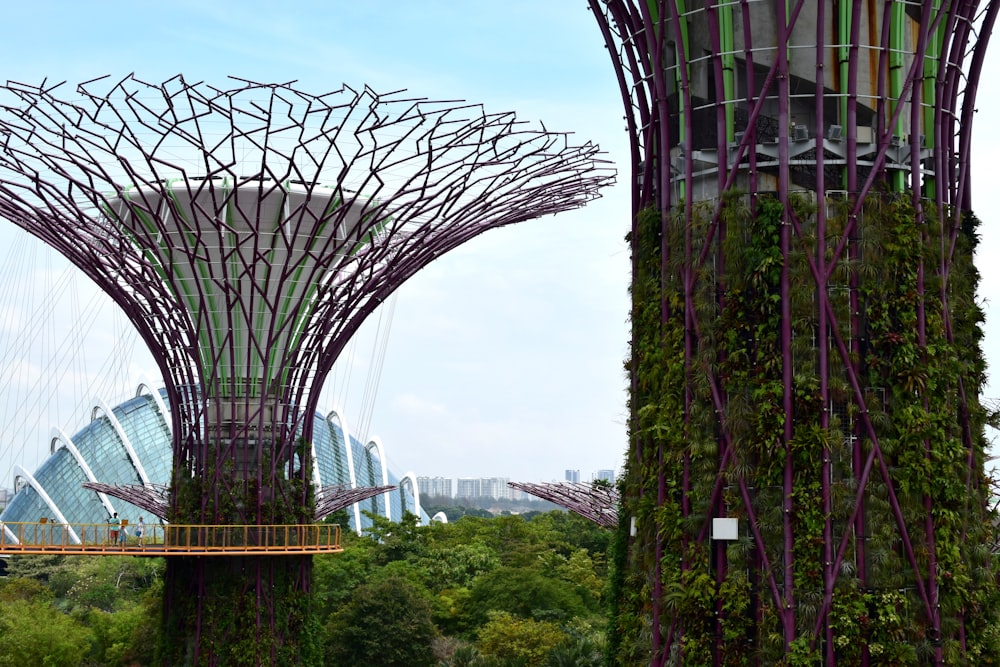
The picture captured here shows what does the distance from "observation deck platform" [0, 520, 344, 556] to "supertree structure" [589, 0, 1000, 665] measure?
15.6 meters

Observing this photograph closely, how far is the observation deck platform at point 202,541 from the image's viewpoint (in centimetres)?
3158

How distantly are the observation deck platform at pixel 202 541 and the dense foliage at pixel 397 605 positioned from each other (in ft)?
9.15

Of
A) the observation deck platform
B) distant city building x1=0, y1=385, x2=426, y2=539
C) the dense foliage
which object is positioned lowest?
the dense foliage

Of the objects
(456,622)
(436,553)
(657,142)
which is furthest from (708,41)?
(436,553)

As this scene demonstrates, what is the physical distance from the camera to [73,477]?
7106 cm

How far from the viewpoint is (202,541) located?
33781 mm

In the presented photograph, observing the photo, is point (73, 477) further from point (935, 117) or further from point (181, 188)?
point (935, 117)

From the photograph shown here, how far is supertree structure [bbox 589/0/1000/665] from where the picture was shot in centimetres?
1867

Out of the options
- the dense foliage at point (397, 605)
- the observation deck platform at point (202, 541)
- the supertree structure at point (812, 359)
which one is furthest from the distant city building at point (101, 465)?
the supertree structure at point (812, 359)

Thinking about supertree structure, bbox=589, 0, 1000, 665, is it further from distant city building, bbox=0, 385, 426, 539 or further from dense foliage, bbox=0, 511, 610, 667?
distant city building, bbox=0, 385, 426, 539

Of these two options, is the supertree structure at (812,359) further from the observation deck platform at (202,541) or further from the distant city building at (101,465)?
the distant city building at (101,465)

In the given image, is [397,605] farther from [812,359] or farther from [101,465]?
[101,465]

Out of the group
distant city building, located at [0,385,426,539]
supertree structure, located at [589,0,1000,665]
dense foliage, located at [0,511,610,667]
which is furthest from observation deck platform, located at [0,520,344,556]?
distant city building, located at [0,385,426,539]

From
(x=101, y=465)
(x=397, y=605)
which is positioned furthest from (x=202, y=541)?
(x=101, y=465)
